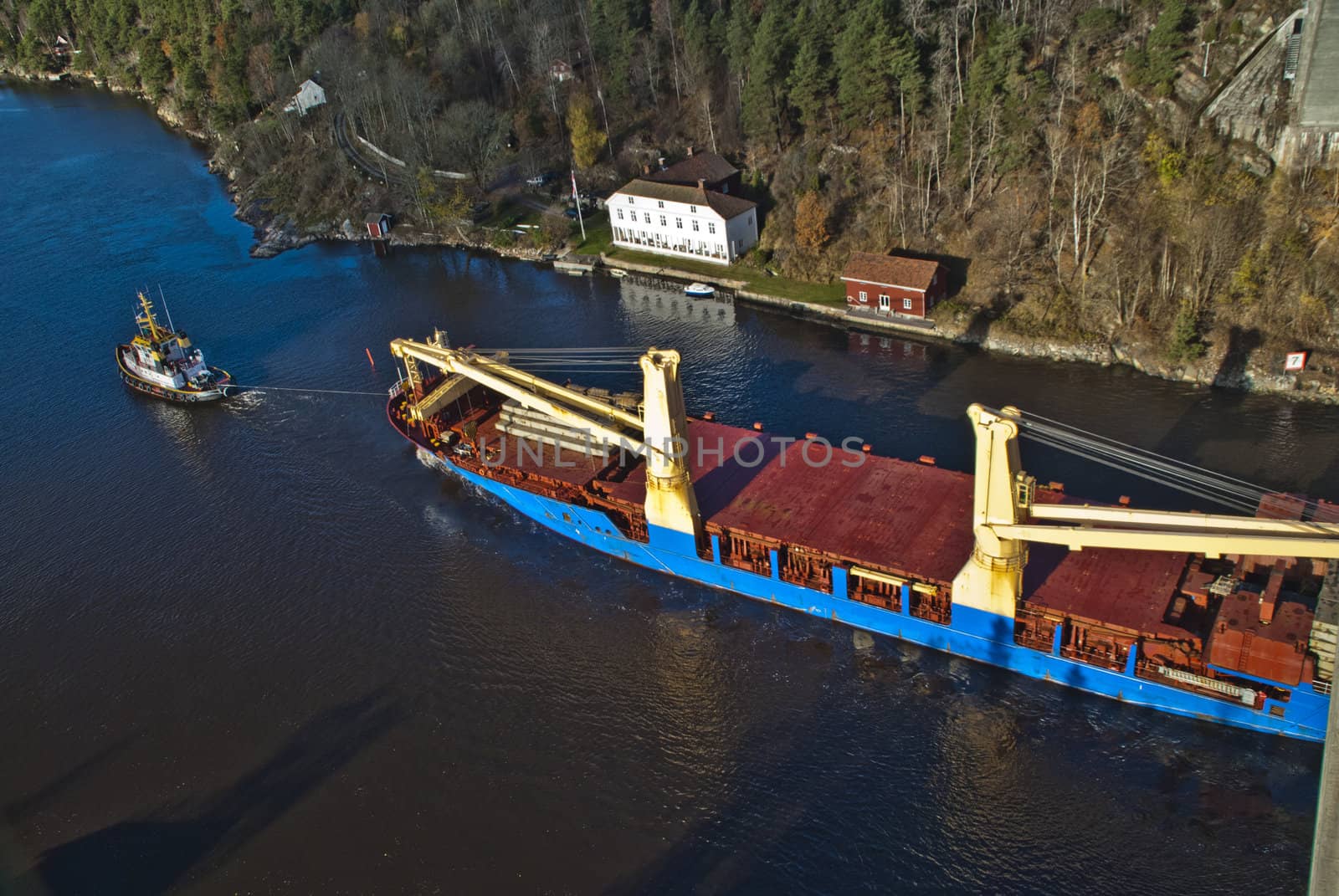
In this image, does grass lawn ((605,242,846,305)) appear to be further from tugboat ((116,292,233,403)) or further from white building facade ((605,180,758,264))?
tugboat ((116,292,233,403))

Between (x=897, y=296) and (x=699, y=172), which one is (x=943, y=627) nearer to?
(x=897, y=296)

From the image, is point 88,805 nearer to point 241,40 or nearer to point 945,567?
point 945,567

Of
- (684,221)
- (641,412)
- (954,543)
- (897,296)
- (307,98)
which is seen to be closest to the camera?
(954,543)

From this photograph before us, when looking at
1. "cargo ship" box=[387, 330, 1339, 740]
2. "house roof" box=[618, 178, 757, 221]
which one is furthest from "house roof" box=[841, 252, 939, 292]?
"cargo ship" box=[387, 330, 1339, 740]

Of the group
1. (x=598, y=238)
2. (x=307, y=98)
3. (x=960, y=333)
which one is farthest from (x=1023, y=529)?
(x=307, y=98)

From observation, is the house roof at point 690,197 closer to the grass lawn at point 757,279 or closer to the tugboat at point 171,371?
the grass lawn at point 757,279
